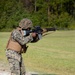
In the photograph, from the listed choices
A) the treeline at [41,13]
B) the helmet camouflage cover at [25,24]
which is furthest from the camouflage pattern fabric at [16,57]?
the treeline at [41,13]

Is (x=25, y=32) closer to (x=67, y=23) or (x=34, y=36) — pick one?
(x=34, y=36)

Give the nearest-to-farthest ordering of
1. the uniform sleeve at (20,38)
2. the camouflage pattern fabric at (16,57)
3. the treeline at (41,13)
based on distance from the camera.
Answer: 1. the uniform sleeve at (20,38)
2. the camouflage pattern fabric at (16,57)
3. the treeline at (41,13)

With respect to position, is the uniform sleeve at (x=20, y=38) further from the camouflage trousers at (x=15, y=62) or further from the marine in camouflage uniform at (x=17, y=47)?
the camouflage trousers at (x=15, y=62)

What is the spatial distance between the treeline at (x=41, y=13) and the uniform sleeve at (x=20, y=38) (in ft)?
178

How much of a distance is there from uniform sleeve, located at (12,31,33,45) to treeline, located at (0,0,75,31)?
54147 millimetres

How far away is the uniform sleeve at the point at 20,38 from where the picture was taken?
6414mm

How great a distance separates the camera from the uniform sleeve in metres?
6.41

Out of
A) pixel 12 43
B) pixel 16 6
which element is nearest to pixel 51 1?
pixel 16 6

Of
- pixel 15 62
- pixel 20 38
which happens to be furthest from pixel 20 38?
pixel 15 62

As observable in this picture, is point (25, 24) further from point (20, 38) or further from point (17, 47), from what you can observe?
point (17, 47)

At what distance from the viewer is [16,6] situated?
69.1 m

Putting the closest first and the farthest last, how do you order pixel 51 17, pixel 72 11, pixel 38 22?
pixel 38 22
pixel 51 17
pixel 72 11

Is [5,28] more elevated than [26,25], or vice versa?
[26,25]

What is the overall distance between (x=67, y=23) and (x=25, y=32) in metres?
62.2
